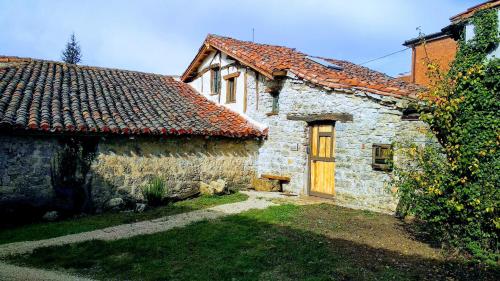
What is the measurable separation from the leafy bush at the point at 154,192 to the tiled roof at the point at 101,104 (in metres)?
1.40

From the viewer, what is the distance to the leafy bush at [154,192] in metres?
10.1

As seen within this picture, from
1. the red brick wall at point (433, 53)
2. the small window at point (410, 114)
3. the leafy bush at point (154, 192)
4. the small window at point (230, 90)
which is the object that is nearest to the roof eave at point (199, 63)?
the small window at point (230, 90)

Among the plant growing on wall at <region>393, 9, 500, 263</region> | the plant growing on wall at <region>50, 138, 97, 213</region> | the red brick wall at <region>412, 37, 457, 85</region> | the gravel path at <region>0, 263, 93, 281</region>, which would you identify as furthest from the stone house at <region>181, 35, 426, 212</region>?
the red brick wall at <region>412, 37, 457, 85</region>

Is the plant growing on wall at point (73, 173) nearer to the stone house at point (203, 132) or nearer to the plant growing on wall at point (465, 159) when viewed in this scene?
the stone house at point (203, 132)

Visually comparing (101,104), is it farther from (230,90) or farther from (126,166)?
(230,90)

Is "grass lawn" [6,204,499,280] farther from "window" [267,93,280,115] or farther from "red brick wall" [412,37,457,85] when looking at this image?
"red brick wall" [412,37,457,85]

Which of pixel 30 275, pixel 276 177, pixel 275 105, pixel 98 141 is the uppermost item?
pixel 275 105

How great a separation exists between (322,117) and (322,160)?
127 cm

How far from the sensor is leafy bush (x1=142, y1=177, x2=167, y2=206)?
10055 mm

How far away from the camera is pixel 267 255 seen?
5.83 m

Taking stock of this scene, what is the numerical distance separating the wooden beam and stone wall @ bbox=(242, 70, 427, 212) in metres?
0.10

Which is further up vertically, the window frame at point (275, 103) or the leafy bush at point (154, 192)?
the window frame at point (275, 103)

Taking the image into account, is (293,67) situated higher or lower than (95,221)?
higher

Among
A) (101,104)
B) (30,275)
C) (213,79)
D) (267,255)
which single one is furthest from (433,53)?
(30,275)
